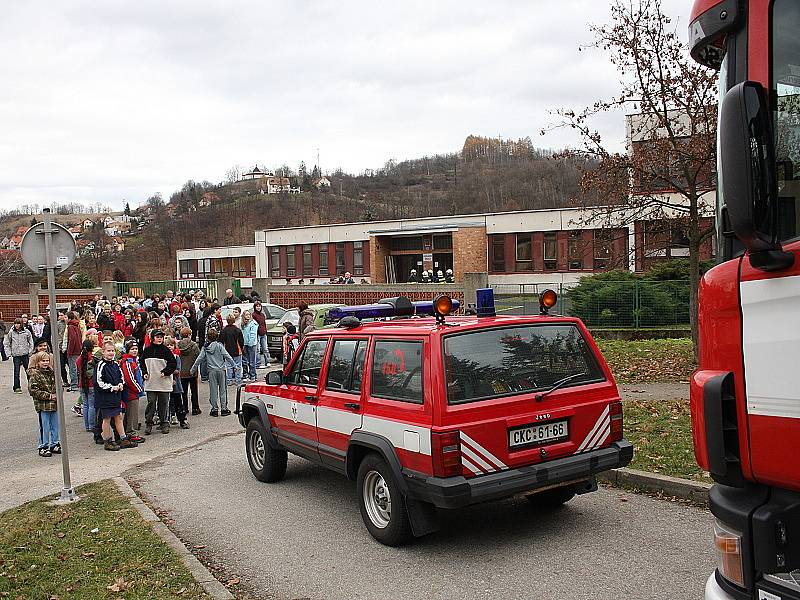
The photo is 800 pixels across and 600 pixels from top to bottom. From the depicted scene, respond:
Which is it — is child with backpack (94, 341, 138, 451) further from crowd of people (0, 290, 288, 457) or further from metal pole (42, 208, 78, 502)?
metal pole (42, 208, 78, 502)

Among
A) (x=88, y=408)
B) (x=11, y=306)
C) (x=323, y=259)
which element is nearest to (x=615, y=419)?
(x=88, y=408)

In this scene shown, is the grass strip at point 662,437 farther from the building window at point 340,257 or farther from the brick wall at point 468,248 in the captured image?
the building window at point 340,257

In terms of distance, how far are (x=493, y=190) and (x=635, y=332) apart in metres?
86.7

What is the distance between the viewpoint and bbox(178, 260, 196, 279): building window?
236 feet

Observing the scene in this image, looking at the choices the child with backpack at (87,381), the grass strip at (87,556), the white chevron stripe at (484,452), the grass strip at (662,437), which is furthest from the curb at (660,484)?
the child with backpack at (87,381)

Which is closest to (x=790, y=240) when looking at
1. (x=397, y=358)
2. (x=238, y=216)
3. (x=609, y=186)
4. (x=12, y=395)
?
(x=397, y=358)

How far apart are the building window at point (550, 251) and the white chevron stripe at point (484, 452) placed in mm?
44712

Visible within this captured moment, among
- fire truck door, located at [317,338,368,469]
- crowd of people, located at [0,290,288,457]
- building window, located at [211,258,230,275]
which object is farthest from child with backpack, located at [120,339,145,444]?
building window, located at [211,258,230,275]

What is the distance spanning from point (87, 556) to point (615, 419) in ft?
15.5

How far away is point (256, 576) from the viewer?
6.02 metres

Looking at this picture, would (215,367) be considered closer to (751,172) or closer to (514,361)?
(514,361)

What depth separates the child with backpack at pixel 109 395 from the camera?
1132cm

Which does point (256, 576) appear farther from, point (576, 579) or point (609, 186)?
point (609, 186)

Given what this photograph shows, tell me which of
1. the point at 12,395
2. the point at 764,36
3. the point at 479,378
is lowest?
the point at 12,395
